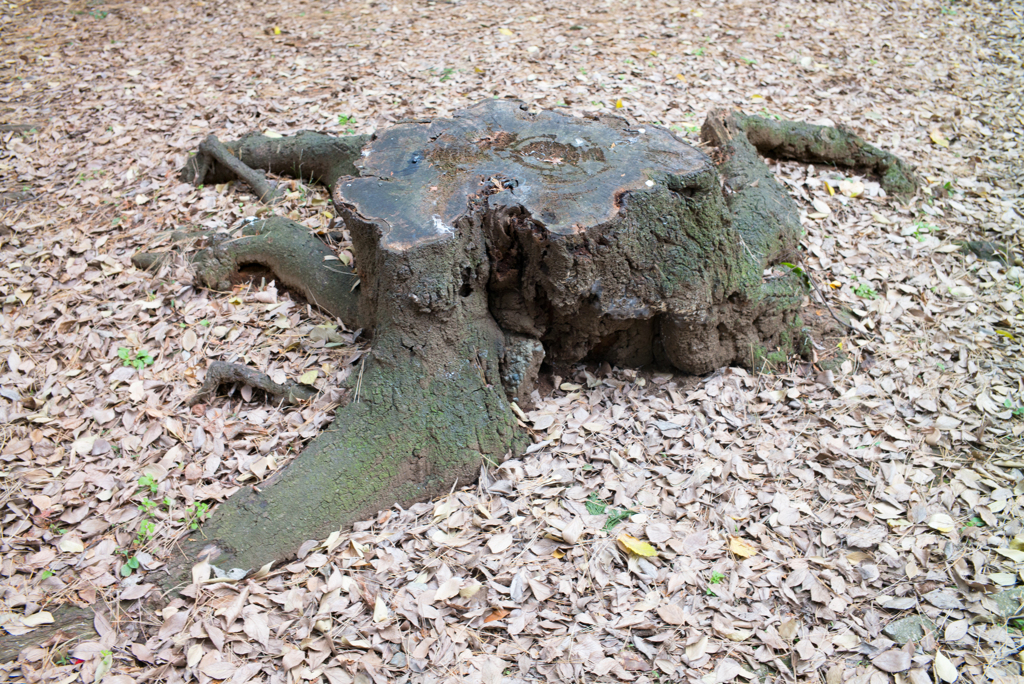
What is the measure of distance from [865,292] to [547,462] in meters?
2.25

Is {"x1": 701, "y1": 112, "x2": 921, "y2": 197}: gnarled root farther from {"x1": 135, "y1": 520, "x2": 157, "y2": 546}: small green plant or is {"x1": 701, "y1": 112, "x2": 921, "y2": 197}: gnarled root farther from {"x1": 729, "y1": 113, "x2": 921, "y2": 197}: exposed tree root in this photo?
{"x1": 135, "y1": 520, "x2": 157, "y2": 546}: small green plant

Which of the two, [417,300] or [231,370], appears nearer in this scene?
[417,300]

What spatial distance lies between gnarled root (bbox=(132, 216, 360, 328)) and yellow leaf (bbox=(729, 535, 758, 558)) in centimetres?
212

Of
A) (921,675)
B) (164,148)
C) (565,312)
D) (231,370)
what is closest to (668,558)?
(921,675)

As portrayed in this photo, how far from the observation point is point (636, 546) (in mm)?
2670

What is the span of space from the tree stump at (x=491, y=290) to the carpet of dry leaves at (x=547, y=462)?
173 mm

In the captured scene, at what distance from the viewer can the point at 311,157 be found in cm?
426

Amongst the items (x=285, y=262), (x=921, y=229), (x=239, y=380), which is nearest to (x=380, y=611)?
(x=239, y=380)

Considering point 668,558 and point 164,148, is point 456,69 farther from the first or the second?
point 668,558

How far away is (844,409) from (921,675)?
49.8 inches

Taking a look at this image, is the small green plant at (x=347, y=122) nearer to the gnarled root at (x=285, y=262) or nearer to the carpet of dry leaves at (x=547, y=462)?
the carpet of dry leaves at (x=547, y=462)

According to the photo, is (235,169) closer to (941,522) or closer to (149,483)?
(149,483)

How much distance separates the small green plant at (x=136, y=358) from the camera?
10.5ft

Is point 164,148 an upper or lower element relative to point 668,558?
upper
